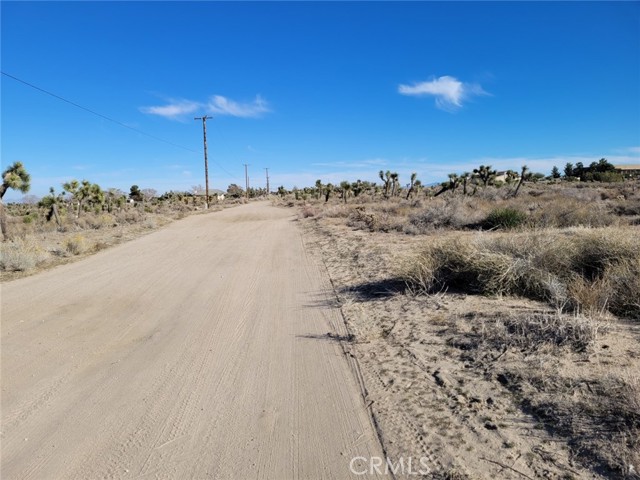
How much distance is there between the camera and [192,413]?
149 inches

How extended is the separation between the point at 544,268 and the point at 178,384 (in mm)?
6003

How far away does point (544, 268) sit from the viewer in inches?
261

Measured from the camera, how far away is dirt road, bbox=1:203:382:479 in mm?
3172

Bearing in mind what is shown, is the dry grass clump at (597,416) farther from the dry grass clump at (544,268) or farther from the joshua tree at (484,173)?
the joshua tree at (484,173)

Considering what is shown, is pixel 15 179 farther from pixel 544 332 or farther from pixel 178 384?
pixel 544 332

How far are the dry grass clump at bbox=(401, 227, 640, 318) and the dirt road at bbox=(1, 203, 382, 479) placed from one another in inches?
95.3

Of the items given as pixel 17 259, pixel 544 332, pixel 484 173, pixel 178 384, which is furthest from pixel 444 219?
pixel 484 173

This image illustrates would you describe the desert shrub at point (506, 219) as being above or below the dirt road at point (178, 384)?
above

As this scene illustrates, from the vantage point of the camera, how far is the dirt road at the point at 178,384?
3.17 meters

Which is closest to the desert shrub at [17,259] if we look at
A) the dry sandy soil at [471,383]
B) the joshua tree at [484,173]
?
the dry sandy soil at [471,383]

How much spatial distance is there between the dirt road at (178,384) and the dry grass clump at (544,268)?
2.42 metres

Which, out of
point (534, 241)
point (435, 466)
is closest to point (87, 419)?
point (435, 466)

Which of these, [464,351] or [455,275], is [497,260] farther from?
[464,351]

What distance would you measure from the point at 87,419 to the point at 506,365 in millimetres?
4314
